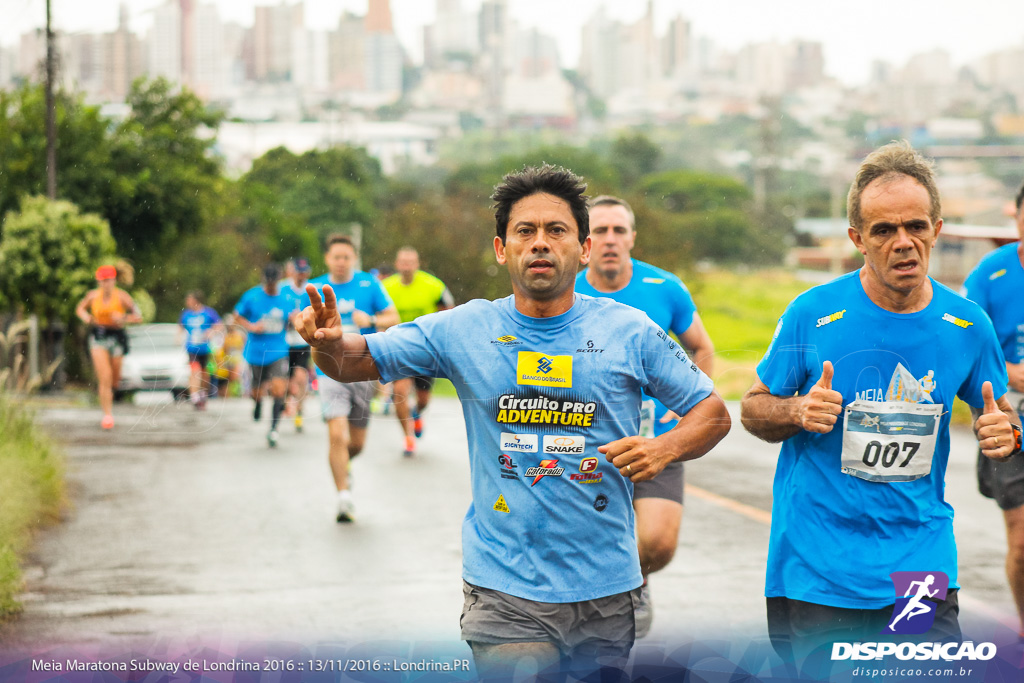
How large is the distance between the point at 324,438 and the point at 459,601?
7.00 metres

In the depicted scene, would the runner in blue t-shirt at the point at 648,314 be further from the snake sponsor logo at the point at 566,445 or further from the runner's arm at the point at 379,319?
the snake sponsor logo at the point at 566,445

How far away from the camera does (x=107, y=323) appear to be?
4621 mm

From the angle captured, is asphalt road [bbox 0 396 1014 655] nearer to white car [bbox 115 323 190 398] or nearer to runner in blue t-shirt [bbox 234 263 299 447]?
white car [bbox 115 323 190 398]

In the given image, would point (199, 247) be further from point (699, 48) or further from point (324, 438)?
point (324, 438)

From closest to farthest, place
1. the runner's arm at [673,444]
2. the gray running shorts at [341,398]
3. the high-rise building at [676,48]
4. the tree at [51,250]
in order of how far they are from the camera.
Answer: the runner's arm at [673,444], the tree at [51,250], the high-rise building at [676,48], the gray running shorts at [341,398]

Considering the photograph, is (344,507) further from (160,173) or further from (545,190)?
(545,190)

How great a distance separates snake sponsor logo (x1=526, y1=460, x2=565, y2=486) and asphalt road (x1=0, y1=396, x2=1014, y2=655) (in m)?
0.77

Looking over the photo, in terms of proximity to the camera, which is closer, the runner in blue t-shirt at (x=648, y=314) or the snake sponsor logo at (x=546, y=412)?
the snake sponsor logo at (x=546, y=412)

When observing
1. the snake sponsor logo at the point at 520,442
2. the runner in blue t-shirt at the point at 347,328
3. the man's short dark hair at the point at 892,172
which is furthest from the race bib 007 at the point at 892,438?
the runner in blue t-shirt at the point at 347,328

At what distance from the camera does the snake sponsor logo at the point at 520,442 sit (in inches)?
119

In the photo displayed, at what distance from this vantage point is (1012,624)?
5355 mm

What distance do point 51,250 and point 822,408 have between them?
111 inches

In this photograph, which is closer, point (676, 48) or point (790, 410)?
point (790, 410)

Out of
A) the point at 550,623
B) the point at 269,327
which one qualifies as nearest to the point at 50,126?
the point at 269,327
